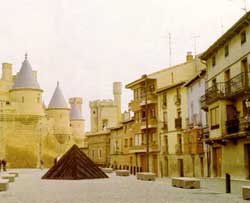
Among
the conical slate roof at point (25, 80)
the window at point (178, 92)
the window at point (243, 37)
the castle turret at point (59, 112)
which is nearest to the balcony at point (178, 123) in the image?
the window at point (178, 92)

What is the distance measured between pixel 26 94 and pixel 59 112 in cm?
1591

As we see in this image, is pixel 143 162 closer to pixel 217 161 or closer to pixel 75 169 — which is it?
pixel 75 169

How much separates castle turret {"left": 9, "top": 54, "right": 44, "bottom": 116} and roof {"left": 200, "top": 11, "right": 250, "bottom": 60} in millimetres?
46937

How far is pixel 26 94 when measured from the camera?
8244 centimetres

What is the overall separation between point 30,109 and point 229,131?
2088 inches

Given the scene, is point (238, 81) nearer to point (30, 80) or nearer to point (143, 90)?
point (143, 90)

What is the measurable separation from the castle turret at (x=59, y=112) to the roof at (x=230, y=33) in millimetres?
55844

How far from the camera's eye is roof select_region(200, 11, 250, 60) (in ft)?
103

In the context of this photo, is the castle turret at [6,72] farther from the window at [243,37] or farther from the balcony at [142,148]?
the window at [243,37]

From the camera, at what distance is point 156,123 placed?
56.4 m


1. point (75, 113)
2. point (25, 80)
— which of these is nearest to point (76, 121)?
point (75, 113)

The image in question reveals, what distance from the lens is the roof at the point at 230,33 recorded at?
31359 millimetres

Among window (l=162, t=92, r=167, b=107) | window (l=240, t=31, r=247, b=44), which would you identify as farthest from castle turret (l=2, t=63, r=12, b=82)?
window (l=240, t=31, r=247, b=44)

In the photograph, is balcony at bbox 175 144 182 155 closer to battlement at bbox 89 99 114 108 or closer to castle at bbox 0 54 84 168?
castle at bbox 0 54 84 168
